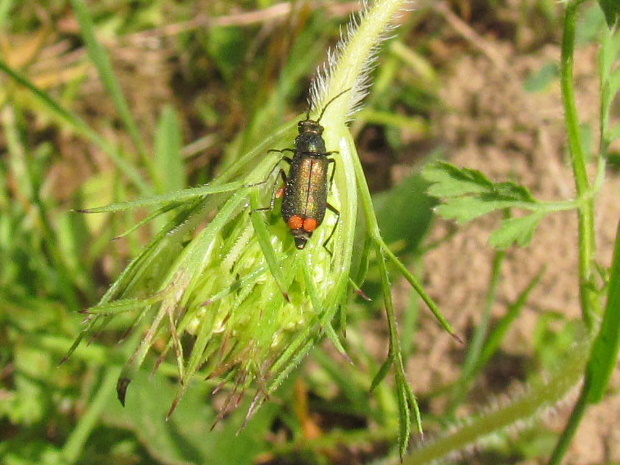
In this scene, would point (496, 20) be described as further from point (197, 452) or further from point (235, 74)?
point (197, 452)

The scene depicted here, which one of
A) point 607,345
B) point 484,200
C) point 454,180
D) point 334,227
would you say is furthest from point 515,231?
point 334,227

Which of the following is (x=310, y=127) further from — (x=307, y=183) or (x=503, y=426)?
(x=503, y=426)

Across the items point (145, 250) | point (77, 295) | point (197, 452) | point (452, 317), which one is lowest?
point (197, 452)

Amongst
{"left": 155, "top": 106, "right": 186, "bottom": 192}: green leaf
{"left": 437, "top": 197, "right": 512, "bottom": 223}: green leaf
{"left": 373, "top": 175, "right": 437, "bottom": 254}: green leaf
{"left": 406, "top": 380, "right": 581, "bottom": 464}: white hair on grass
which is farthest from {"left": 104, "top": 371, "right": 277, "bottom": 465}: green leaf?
{"left": 437, "top": 197, "right": 512, "bottom": 223}: green leaf

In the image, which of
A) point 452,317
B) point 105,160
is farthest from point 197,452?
point 105,160

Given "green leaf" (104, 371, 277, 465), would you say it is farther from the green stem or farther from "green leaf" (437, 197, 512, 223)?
the green stem

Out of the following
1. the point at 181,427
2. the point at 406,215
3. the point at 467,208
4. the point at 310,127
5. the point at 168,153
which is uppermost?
the point at 310,127
